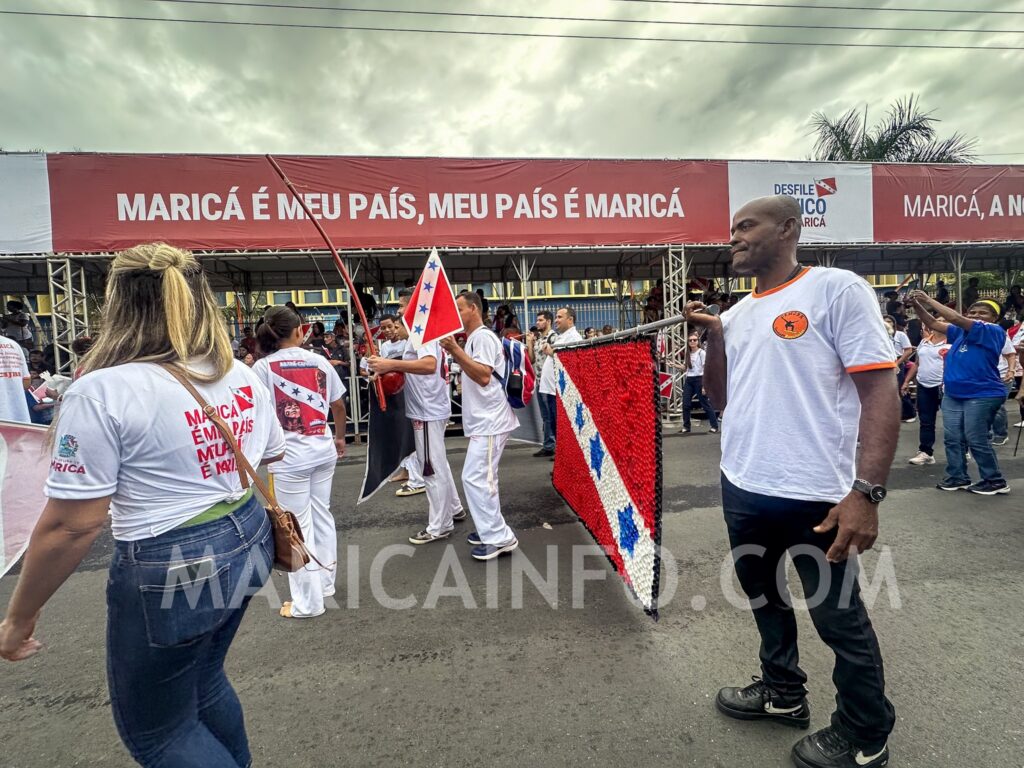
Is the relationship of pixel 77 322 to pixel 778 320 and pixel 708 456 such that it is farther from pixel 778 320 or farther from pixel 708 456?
pixel 778 320

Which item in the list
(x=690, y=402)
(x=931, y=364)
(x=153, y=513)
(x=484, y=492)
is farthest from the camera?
(x=690, y=402)

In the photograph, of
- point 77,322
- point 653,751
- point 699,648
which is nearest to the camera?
point 653,751

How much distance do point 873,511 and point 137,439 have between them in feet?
7.01

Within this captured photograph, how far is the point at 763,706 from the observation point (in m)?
2.23

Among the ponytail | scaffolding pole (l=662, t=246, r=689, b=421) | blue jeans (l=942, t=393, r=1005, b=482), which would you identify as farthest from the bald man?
scaffolding pole (l=662, t=246, r=689, b=421)

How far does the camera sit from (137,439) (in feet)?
4.52

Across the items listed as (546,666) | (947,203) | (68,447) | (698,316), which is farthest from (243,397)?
(947,203)

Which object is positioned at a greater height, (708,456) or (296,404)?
(296,404)

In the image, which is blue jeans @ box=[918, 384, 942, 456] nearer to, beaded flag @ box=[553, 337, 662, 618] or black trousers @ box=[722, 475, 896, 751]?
beaded flag @ box=[553, 337, 662, 618]

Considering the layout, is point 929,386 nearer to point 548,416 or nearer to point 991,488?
point 991,488

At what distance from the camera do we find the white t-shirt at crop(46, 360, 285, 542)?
1.31 m

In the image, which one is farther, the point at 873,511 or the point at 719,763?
the point at 719,763

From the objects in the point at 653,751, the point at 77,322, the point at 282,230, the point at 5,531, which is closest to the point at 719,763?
the point at 653,751

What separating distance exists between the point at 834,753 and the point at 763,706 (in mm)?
324
